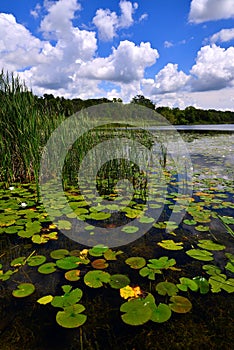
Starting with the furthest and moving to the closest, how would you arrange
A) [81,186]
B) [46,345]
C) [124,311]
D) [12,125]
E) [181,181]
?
1. [181,181]
2. [81,186]
3. [12,125]
4. [124,311]
5. [46,345]

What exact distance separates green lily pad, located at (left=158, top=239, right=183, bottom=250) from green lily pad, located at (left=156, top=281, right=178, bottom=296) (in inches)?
17.1

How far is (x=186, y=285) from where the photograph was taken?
54.4 inches

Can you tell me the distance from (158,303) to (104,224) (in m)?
1.07

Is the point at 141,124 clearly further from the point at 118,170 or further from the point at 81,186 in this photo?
the point at 81,186

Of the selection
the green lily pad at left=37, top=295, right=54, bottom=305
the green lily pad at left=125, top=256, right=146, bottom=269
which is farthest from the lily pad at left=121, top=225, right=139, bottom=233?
the green lily pad at left=37, top=295, right=54, bottom=305

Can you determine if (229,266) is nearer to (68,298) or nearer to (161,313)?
(161,313)

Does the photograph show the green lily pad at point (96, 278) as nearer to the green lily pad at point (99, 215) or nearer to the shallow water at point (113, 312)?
the shallow water at point (113, 312)

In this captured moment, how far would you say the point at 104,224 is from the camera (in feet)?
7.38

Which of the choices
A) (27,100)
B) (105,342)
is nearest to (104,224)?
(105,342)

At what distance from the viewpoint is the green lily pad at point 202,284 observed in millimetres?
1356

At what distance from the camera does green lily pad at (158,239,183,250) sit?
1.82 m

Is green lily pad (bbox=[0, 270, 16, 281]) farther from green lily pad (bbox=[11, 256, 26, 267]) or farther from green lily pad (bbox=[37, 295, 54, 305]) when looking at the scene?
green lily pad (bbox=[37, 295, 54, 305])

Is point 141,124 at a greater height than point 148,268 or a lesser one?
greater

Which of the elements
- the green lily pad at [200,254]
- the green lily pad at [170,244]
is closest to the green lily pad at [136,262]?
the green lily pad at [170,244]
